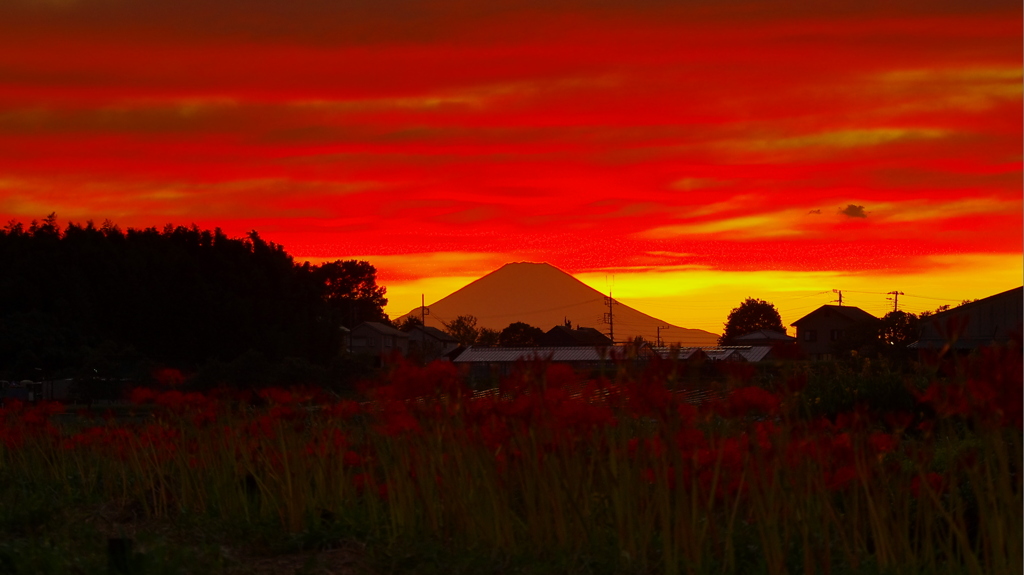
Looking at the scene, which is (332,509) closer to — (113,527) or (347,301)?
(113,527)

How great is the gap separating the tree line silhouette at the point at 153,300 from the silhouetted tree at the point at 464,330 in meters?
71.2

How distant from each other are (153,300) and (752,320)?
268 ft

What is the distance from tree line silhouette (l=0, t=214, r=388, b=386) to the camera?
36562 millimetres

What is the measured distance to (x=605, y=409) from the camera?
5.11 meters

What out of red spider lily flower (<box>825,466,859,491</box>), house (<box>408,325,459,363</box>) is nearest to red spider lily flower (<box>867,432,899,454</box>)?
red spider lily flower (<box>825,466,859,491</box>)

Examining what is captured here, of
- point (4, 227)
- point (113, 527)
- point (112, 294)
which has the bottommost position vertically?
point (113, 527)

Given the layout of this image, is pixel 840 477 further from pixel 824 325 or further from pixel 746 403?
pixel 824 325

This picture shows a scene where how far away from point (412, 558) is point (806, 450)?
6.58 feet

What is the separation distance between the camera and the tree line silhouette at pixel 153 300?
120 ft

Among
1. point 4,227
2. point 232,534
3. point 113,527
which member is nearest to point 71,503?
point 113,527

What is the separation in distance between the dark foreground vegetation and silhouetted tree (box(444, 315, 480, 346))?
108390mm

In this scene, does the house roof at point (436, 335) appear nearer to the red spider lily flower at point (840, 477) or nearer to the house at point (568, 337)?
the house at point (568, 337)

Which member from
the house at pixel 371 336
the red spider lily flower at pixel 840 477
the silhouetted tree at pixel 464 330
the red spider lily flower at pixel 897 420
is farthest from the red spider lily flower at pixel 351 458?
the silhouetted tree at pixel 464 330

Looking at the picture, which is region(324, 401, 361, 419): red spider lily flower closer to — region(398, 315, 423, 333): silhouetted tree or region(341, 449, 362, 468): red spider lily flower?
region(341, 449, 362, 468): red spider lily flower
